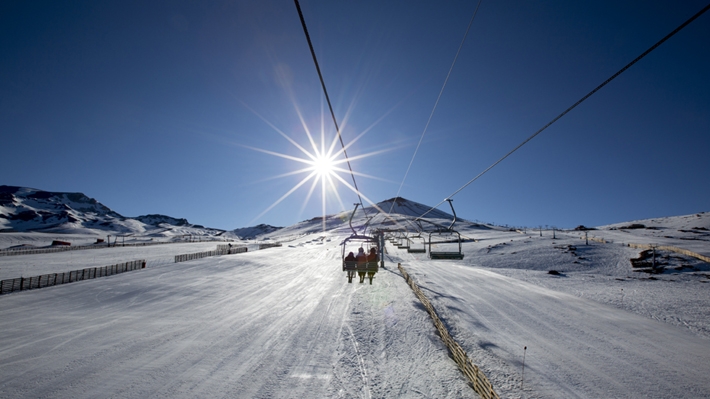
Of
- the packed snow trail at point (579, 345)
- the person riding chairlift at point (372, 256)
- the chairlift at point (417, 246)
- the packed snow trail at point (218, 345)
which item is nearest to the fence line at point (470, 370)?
A: the packed snow trail at point (218, 345)

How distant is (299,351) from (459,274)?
1289 inches

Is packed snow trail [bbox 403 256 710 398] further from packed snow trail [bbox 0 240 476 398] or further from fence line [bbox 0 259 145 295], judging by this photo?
fence line [bbox 0 259 145 295]

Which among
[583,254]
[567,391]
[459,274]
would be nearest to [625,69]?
[567,391]

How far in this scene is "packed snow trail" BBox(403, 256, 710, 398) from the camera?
13047mm

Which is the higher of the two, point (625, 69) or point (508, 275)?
point (625, 69)

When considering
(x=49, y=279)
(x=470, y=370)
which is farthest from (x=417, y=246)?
(x=470, y=370)

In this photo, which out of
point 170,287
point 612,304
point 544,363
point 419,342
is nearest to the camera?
point 544,363

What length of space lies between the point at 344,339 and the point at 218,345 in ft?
22.3

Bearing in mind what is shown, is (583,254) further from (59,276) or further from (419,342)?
(59,276)

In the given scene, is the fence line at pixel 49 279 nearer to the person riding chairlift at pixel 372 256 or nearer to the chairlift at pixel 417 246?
the person riding chairlift at pixel 372 256

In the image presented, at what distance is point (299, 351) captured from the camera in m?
15.7

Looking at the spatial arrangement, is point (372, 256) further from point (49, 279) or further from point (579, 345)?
point (49, 279)

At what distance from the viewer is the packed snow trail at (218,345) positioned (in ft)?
39.9

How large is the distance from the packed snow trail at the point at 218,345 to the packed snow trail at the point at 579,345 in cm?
343
